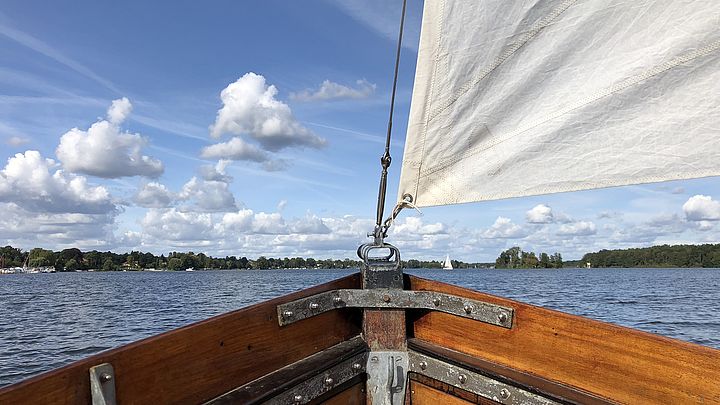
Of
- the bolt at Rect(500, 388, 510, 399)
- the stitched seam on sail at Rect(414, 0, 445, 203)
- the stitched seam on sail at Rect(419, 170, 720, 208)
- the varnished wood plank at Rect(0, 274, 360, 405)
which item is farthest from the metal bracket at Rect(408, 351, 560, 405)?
the stitched seam on sail at Rect(414, 0, 445, 203)

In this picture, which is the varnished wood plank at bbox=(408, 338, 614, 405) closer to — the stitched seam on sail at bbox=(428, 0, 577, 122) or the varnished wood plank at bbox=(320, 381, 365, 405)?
the varnished wood plank at bbox=(320, 381, 365, 405)

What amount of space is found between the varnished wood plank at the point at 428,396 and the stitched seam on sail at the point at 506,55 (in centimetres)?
152

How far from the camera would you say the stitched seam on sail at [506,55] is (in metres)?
2.80

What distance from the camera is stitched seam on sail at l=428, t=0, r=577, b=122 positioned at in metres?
2.80

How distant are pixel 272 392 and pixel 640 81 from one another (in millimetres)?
2337

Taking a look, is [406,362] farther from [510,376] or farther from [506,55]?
[506,55]

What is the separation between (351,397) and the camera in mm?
3078

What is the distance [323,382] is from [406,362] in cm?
55

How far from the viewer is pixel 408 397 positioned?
314 cm

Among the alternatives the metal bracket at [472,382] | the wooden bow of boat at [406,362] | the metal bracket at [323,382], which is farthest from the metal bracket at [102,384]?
the metal bracket at [472,382]

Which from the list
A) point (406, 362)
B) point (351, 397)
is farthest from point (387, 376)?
point (351, 397)

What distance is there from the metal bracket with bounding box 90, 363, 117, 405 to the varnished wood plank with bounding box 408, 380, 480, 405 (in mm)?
1695

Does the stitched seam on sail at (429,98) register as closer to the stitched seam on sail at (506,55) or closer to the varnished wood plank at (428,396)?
the stitched seam on sail at (506,55)

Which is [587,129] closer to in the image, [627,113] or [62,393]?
[627,113]
